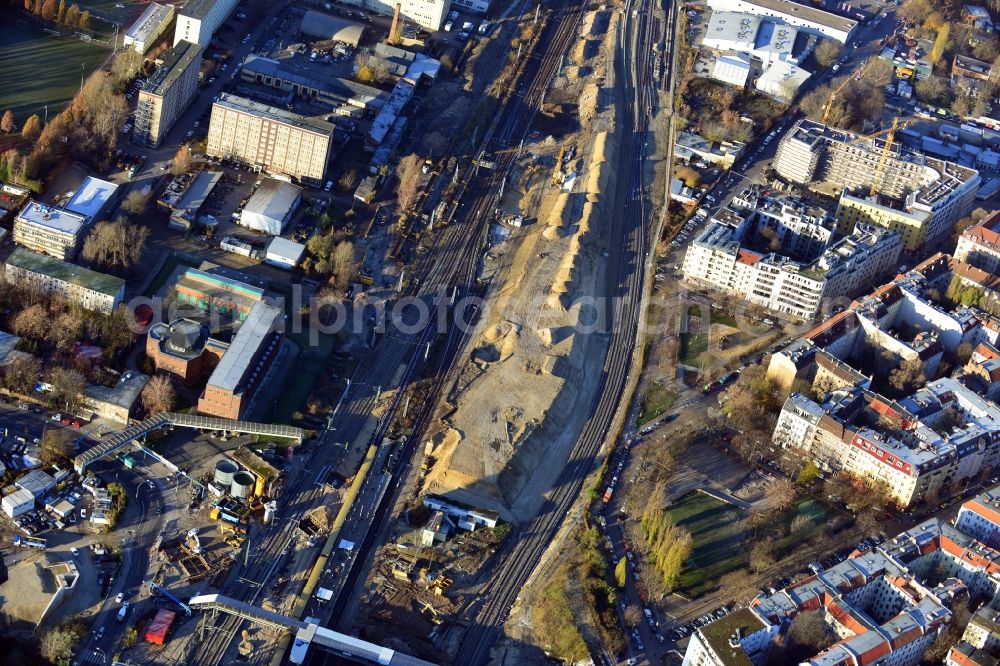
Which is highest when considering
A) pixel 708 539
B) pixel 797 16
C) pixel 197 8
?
pixel 797 16

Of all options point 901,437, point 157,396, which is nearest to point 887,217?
point 901,437

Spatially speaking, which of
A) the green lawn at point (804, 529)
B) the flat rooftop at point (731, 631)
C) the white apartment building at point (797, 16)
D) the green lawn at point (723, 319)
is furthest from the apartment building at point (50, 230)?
Answer: the white apartment building at point (797, 16)

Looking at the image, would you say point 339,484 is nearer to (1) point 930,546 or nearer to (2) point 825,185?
(1) point 930,546

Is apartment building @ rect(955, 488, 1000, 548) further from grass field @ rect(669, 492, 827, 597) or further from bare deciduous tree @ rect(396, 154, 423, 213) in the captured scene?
bare deciduous tree @ rect(396, 154, 423, 213)

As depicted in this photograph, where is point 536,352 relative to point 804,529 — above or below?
above

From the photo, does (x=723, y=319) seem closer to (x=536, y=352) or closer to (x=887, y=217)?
(x=536, y=352)

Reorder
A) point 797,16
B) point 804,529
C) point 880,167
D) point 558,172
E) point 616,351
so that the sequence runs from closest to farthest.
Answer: point 804,529 < point 616,351 < point 558,172 < point 880,167 < point 797,16
